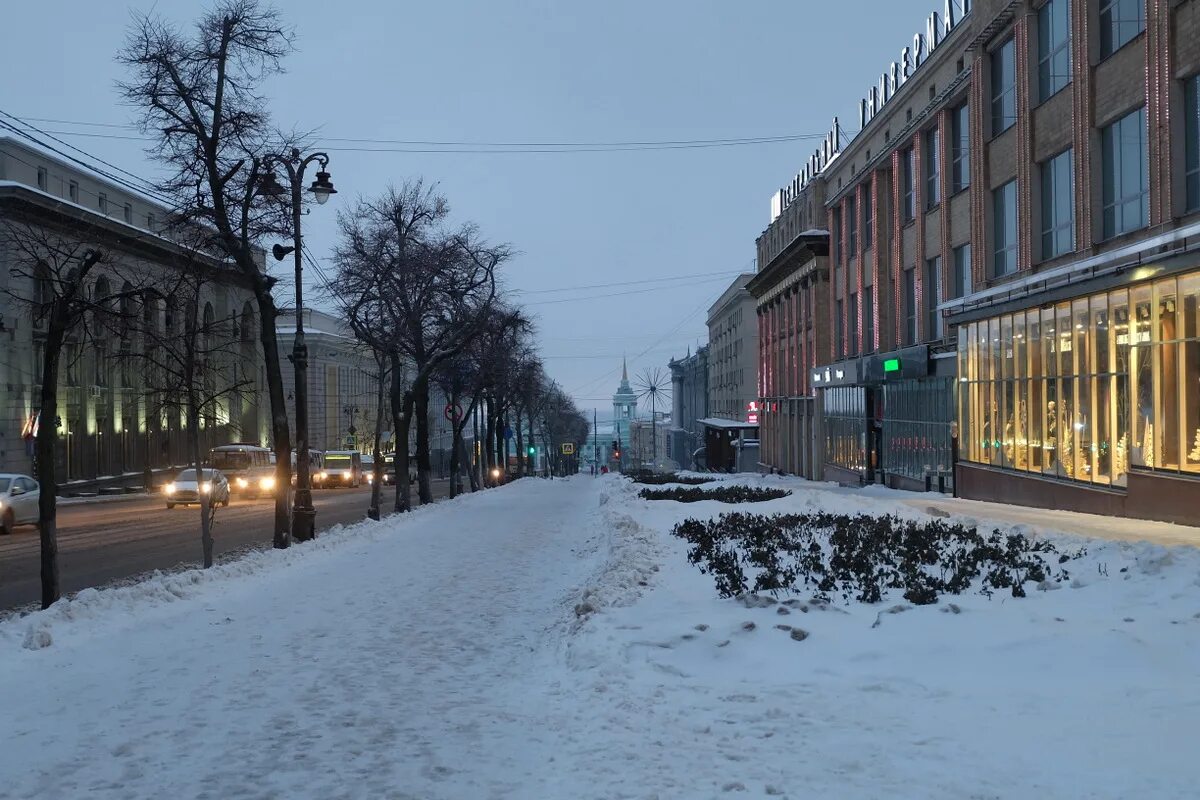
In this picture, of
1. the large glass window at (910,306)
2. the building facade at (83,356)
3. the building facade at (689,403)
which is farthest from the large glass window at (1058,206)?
the building facade at (689,403)

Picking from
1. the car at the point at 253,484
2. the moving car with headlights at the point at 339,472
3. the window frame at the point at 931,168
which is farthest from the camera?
the moving car with headlights at the point at 339,472

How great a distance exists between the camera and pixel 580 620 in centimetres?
1082

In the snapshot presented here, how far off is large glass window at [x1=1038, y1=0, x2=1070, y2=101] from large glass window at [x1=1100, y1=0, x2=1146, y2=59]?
1781 millimetres

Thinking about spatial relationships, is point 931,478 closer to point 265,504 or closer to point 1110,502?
point 1110,502

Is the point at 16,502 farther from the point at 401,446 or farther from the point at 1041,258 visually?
the point at 1041,258

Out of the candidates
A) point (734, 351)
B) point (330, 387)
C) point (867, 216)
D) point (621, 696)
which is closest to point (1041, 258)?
point (867, 216)

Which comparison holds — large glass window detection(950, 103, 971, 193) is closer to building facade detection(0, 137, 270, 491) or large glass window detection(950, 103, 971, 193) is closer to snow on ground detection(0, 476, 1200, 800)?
building facade detection(0, 137, 270, 491)

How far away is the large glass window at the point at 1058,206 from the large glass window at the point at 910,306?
14483mm

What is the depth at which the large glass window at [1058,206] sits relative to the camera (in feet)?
84.9

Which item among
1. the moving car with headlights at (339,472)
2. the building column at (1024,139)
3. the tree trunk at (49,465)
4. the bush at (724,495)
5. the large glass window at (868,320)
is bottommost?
the moving car with headlights at (339,472)

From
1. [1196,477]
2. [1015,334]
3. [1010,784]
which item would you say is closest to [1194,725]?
[1010,784]

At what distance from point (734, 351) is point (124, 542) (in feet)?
268

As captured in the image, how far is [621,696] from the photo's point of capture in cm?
788

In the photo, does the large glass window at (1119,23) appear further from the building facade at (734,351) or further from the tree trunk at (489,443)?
the building facade at (734,351)
